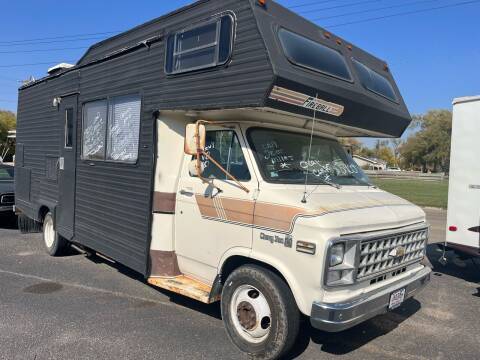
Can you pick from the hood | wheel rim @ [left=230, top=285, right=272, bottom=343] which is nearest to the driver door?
the hood

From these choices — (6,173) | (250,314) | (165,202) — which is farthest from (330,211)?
(6,173)

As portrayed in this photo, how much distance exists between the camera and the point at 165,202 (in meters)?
5.00

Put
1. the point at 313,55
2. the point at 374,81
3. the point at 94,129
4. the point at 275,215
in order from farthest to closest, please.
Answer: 1. the point at 94,129
2. the point at 374,81
3. the point at 313,55
4. the point at 275,215

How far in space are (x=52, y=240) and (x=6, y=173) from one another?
4888 mm

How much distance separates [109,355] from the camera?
402 centimetres

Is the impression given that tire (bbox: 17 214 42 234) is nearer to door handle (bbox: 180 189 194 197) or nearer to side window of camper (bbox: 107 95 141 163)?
side window of camper (bbox: 107 95 141 163)

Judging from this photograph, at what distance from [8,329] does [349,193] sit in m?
3.73

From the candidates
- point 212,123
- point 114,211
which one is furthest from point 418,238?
point 114,211

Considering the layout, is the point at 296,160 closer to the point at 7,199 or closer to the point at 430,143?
the point at 7,199

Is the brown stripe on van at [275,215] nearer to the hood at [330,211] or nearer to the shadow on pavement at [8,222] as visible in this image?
the hood at [330,211]

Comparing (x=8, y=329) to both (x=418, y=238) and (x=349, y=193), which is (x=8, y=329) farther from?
(x=418, y=238)

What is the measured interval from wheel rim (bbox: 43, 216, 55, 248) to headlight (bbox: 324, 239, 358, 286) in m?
5.78

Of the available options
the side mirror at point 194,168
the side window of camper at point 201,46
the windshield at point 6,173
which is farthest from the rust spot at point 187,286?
the windshield at point 6,173

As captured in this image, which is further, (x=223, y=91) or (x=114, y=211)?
(x=114, y=211)
